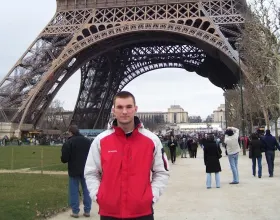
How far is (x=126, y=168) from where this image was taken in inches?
147

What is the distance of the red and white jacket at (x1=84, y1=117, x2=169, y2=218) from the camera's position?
3.69 m

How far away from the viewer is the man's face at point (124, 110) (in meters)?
3.94

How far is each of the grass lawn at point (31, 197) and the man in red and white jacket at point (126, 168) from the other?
15.0ft

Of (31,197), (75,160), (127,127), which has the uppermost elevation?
(127,127)

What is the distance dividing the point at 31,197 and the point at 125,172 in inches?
278

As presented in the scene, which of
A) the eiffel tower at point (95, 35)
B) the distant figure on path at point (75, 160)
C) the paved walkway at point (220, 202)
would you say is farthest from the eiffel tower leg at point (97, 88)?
the distant figure on path at point (75, 160)

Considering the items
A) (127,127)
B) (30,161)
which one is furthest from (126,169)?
(30,161)

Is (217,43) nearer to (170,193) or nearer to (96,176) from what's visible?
(170,193)

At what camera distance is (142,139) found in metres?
3.92

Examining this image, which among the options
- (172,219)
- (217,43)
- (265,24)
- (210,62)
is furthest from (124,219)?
(210,62)

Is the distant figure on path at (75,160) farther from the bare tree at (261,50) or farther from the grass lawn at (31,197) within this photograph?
the bare tree at (261,50)

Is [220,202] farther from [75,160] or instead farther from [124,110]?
[124,110]

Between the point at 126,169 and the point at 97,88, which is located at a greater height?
the point at 97,88

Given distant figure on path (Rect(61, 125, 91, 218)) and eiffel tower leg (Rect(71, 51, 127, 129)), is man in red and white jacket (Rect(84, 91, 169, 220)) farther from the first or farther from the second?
eiffel tower leg (Rect(71, 51, 127, 129))
